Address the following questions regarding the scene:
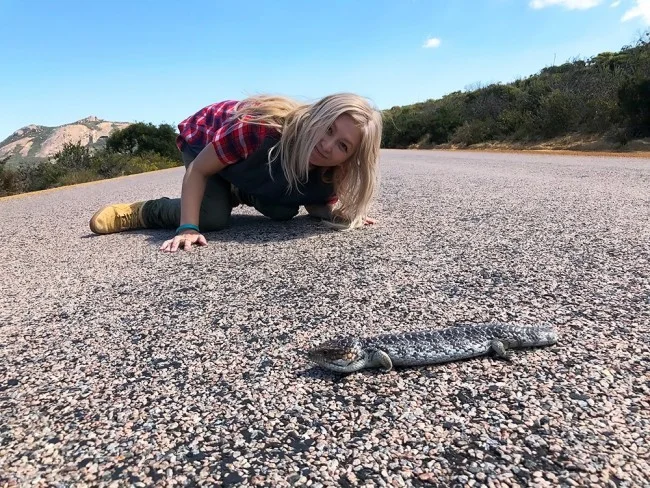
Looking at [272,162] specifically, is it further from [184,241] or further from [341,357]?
[341,357]

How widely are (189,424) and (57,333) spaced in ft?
3.56

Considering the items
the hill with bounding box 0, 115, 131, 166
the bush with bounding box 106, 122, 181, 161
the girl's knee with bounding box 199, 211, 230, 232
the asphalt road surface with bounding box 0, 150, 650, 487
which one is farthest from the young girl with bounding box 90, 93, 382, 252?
the hill with bounding box 0, 115, 131, 166

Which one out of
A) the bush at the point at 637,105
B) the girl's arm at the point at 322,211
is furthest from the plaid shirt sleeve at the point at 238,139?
the bush at the point at 637,105

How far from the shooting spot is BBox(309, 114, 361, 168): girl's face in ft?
11.5

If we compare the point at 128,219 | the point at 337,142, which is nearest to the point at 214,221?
the point at 128,219

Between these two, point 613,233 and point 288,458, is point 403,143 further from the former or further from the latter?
point 288,458

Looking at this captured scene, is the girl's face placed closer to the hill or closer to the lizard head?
the lizard head

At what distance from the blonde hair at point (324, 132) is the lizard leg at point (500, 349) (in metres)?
2.07

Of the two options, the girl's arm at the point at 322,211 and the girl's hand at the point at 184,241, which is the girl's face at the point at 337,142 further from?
the girl's hand at the point at 184,241

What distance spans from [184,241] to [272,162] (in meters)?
0.90

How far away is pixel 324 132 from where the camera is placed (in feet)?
11.3

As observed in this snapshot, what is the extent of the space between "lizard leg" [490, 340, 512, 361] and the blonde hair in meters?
2.07

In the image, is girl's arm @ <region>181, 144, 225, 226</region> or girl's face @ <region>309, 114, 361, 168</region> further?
girl's arm @ <region>181, 144, 225, 226</region>

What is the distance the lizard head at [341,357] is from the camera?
1.71 metres
